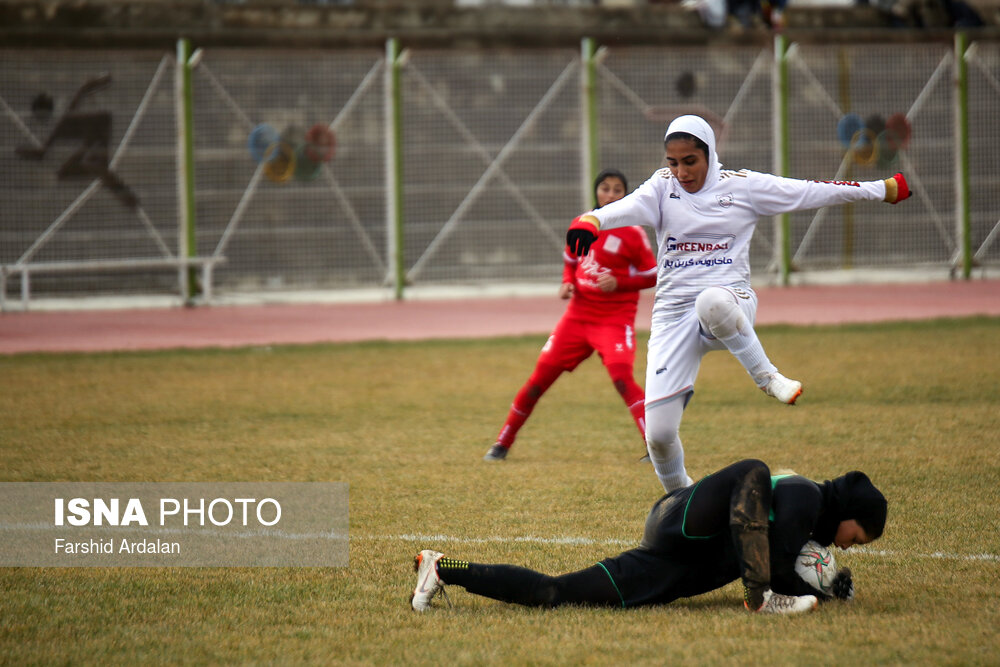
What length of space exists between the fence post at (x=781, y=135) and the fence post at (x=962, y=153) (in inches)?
129

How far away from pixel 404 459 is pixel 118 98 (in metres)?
14.6

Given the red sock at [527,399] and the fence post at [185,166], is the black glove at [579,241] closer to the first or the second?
the red sock at [527,399]

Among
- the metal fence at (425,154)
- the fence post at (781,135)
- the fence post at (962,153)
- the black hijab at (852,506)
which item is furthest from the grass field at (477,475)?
the fence post at (962,153)

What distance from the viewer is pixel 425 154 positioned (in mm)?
21953

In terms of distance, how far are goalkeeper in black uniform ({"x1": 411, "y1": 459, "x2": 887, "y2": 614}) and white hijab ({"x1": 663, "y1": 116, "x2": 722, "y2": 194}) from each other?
1878mm

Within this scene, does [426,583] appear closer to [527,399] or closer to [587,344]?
[527,399]

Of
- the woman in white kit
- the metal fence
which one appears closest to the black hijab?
the woman in white kit

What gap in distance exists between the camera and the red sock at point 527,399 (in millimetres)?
8641

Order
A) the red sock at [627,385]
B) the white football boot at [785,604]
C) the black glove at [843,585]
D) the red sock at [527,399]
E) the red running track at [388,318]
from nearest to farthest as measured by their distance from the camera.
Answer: the white football boot at [785,604] → the black glove at [843,585] → the red sock at [627,385] → the red sock at [527,399] → the red running track at [388,318]

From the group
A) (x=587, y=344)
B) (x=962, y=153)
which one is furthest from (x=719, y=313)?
(x=962, y=153)

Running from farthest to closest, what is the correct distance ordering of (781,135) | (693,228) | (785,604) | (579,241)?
(781,135) → (693,228) → (579,241) → (785,604)

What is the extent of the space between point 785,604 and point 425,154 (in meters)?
17.8

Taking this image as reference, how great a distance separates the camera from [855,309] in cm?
1838

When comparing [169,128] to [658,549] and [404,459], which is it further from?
[658,549]
